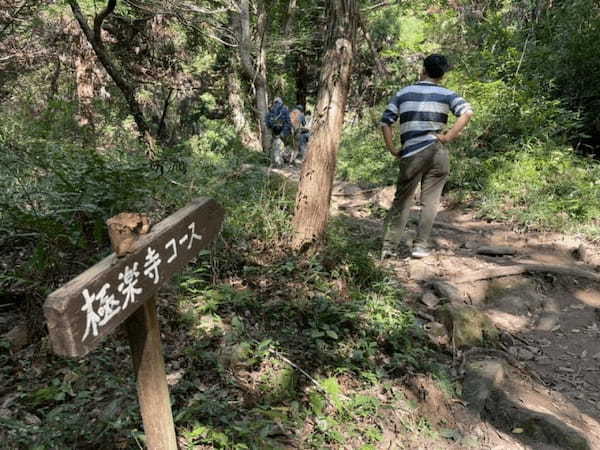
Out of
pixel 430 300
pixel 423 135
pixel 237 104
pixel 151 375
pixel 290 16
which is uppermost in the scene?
pixel 290 16

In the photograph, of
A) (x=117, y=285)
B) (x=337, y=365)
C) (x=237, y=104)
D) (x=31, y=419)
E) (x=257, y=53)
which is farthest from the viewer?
(x=237, y=104)

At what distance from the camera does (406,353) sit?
3350mm

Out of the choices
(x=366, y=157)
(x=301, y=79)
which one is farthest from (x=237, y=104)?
(x=366, y=157)

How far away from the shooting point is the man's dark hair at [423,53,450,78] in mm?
4137

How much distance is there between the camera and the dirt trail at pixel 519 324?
3.03 m

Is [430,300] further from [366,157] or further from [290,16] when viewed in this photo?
[290,16]

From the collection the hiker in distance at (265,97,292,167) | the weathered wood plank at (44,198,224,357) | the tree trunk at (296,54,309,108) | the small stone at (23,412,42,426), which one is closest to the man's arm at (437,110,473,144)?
the weathered wood plank at (44,198,224,357)

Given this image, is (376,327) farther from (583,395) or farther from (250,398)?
(583,395)

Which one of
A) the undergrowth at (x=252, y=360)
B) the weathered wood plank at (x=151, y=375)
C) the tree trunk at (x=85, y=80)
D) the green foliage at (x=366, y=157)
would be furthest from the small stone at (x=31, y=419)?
the tree trunk at (x=85, y=80)

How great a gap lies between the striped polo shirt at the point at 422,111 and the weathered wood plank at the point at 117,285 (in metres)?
2.95

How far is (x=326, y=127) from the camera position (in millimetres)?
4211

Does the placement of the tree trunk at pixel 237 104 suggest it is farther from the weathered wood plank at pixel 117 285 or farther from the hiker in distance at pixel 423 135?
the weathered wood plank at pixel 117 285

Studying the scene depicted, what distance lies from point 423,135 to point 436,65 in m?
0.66

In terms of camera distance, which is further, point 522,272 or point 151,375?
point 522,272
